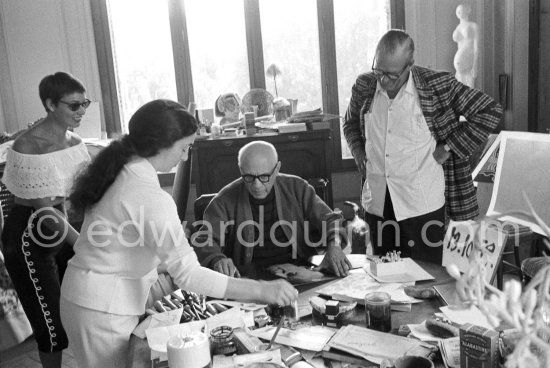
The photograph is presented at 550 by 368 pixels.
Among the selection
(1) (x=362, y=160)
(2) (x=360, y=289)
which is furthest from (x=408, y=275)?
(1) (x=362, y=160)

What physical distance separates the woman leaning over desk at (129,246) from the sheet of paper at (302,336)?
9cm

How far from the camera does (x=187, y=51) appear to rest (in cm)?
512

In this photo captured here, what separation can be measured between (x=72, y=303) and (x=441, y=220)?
179cm

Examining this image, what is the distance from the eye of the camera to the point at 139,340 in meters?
1.63

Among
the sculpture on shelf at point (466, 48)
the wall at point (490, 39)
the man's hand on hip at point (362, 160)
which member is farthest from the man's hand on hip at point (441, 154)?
the sculpture on shelf at point (466, 48)

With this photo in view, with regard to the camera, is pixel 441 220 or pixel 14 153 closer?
pixel 14 153

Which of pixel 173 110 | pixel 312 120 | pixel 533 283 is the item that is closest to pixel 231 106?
pixel 312 120

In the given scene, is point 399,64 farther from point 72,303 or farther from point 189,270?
point 72,303

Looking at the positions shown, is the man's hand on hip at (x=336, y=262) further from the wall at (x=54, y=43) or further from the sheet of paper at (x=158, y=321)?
the wall at (x=54, y=43)

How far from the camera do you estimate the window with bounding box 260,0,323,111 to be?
16.7ft

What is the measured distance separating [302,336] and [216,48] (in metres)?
4.06

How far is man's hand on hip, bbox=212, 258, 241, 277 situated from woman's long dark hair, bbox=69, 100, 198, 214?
619mm

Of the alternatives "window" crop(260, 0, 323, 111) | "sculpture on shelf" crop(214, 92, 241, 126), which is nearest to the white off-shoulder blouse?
"sculpture on shelf" crop(214, 92, 241, 126)

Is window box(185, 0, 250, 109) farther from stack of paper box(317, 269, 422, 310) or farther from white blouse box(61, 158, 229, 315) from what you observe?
white blouse box(61, 158, 229, 315)
